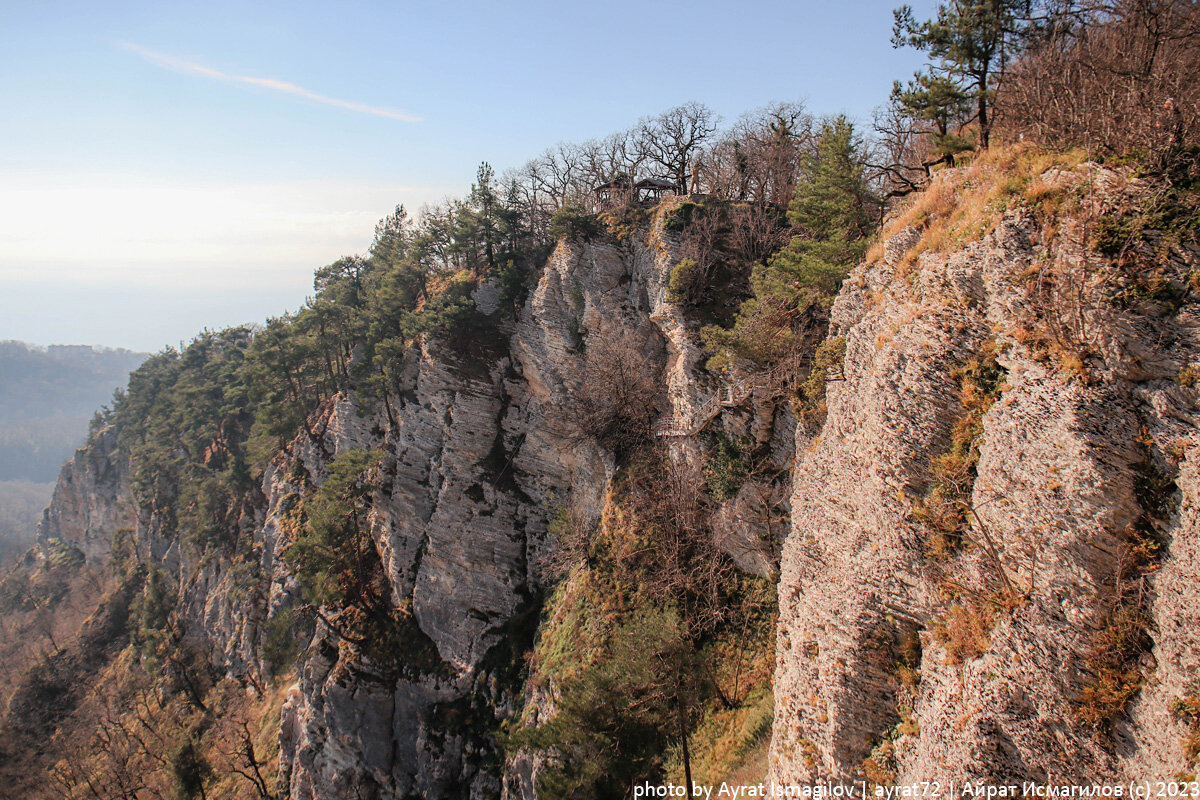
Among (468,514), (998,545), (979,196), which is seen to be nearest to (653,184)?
(468,514)

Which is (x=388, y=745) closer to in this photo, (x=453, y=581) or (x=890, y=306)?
(x=453, y=581)

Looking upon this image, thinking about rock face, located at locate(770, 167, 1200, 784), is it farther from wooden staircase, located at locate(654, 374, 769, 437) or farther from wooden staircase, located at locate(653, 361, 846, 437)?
wooden staircase, located at locate(654, 374, 769, 437)

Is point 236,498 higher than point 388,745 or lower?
higher

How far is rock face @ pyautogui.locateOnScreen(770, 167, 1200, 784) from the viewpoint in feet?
20.7

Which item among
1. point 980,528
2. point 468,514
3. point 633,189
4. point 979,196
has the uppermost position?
point 633,189

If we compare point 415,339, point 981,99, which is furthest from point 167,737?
point 981,99

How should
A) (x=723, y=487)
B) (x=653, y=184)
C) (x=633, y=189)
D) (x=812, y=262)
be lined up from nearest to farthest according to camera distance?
(x=812, y=262)
(x=723, y=487)
(x=653, y=184)
(x=633, y=189)

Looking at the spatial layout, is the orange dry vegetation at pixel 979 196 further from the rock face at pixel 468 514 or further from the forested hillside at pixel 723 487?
the rock face at pixel 468 514

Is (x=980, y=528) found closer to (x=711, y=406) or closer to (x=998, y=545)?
(x=998, y=545)

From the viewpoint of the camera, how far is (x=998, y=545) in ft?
25.3

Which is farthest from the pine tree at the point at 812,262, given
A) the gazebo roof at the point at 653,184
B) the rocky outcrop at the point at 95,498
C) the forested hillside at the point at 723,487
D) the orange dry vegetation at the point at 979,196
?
the rocky outcrop at the point at 95,498

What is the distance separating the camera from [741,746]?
47.3ft

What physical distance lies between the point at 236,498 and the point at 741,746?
4339 centimetres

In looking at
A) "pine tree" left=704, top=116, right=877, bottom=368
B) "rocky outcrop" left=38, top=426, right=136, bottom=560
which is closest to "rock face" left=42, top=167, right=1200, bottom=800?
"pine tree" left=704, top=116, right=877, bottom=368
